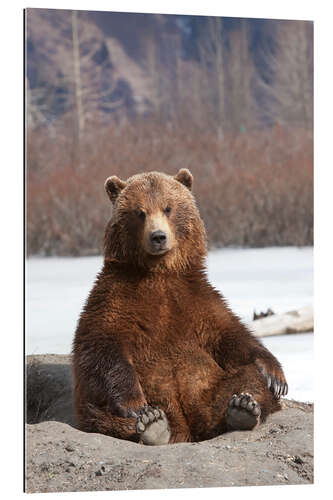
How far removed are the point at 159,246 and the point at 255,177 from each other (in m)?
1.83

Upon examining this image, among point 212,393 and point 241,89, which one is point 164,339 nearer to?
point 212,393

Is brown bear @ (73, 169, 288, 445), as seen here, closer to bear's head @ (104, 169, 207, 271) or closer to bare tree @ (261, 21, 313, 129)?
bear's head @ (104, 169, 207, 271)

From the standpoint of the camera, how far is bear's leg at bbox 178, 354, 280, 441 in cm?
451

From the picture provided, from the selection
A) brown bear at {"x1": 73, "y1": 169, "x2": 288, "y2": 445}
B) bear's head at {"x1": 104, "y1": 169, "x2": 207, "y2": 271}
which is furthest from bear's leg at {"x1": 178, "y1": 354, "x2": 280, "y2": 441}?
bear's head at {"x1": 104, "y1": 169, "x2": 207, "y2": 271}

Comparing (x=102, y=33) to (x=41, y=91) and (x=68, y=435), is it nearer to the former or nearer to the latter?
(x=41, y=91)

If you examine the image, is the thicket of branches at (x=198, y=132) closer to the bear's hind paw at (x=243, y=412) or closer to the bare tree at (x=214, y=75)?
the bare tree at (x=214, y=75)

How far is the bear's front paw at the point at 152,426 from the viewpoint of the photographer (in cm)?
425

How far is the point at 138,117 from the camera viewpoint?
5887 millimetres

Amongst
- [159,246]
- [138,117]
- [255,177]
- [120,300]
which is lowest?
[120,300]

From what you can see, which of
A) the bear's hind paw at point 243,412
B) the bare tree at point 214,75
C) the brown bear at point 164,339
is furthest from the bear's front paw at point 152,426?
the bare tree at point 214,75

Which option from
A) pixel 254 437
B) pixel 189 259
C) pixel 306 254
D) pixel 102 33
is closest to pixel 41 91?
pixel 102 33

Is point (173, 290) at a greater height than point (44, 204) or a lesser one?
lesser

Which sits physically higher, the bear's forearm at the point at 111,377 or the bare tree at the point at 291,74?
the bare tree at the point at 291,74

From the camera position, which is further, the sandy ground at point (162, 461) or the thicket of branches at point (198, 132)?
the thicket of branches at point (198, 132)
